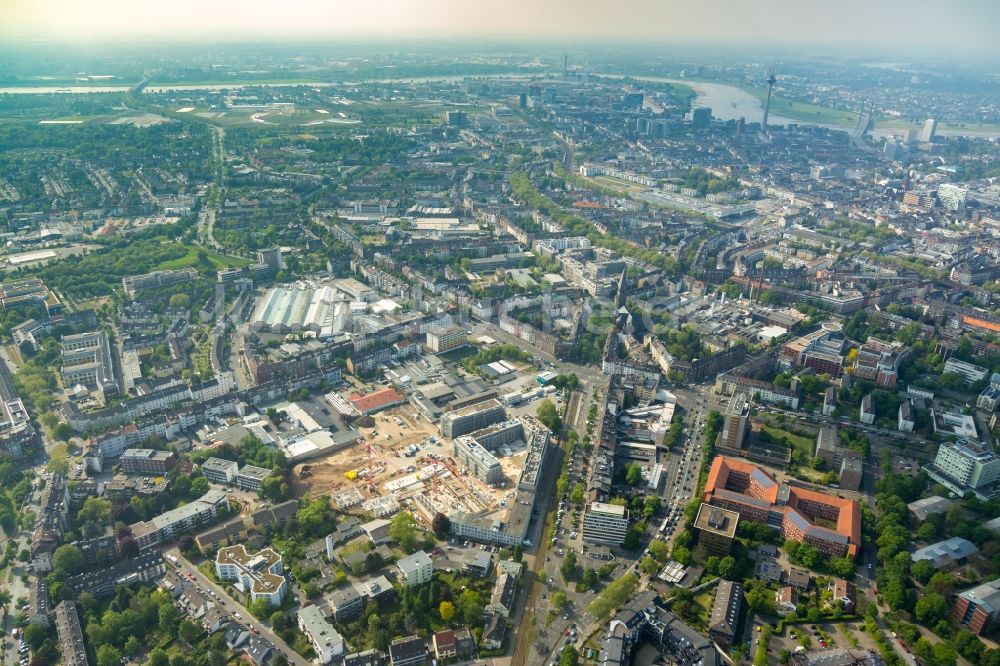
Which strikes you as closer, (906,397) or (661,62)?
(906,397)

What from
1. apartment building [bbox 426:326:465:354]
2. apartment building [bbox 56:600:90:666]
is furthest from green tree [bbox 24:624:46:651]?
apartment building [bbox 426:326:465:354]

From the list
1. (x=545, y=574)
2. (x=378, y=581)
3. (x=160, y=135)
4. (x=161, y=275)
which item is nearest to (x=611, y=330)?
(x=545, y=574)

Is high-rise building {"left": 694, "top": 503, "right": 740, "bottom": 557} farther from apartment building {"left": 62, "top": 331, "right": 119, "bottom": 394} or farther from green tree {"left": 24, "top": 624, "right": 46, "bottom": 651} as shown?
apartment building {"left": 62, "top": 331, "right": 119, "bottom": 394}

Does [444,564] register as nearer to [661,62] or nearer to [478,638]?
[478,638]

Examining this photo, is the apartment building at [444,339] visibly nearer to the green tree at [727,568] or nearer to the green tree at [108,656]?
the green tree at [727,568]

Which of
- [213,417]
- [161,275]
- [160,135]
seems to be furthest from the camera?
[160,135]
